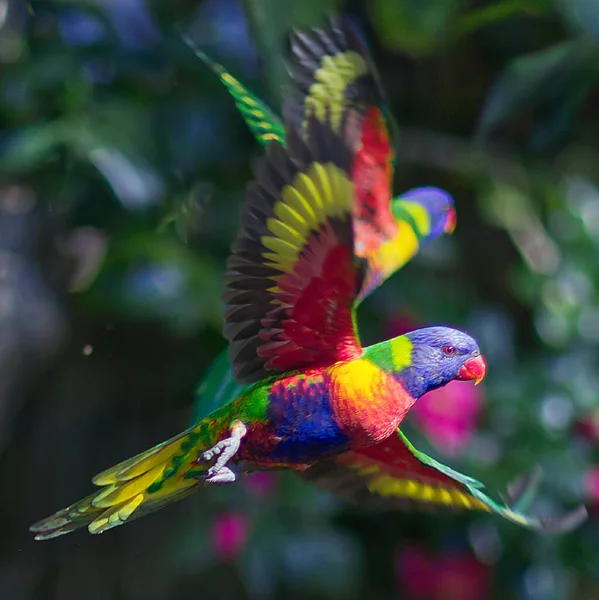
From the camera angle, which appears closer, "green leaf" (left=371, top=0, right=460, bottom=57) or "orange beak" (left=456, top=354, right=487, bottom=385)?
"orange beak" (left=456, top=354, right=487, bottom=385)

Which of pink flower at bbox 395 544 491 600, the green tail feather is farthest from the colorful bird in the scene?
pink flower at bbox 395 544 491 600

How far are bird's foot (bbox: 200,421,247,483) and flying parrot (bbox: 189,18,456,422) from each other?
34 mm

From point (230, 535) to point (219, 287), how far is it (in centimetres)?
32

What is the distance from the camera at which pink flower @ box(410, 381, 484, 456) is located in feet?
3.12

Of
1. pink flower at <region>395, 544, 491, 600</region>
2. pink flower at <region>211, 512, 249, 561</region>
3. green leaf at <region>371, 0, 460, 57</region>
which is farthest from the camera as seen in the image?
pink flower at <region>395, 544, 491, 600</region>

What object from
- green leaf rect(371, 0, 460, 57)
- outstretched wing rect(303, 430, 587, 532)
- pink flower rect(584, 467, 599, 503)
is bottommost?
pink flower rect(584, 467, 599, 503)

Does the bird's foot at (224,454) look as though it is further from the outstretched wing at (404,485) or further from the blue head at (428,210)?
the blue head at (428,210)

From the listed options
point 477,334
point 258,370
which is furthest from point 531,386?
point 258,370

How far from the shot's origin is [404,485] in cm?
44

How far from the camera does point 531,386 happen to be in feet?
3.70

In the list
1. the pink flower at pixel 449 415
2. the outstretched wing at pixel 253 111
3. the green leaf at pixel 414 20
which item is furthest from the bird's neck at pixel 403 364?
the pink flower at pixel 449 415

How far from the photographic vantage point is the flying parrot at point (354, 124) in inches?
14.5

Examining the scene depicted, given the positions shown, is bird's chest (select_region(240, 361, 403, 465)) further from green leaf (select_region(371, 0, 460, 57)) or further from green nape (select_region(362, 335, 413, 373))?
green leaf (select_region(371, 0, 460, 57))

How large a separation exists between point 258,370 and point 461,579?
0.95 meters
